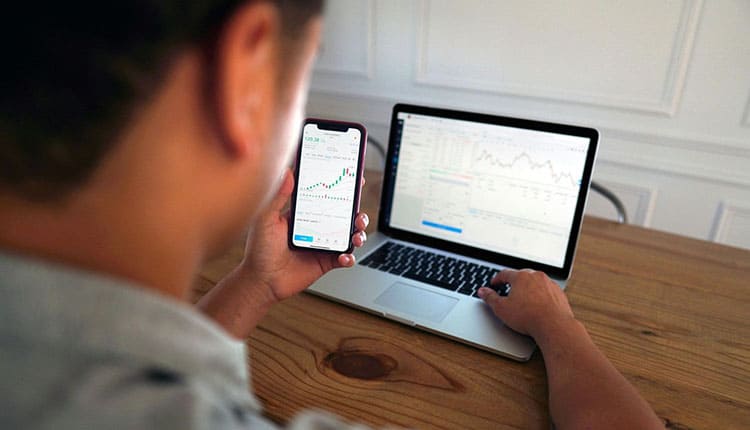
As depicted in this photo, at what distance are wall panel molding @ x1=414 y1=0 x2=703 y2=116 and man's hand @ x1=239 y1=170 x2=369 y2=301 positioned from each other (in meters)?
1.20

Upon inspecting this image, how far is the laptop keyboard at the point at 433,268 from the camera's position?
825 millimetres

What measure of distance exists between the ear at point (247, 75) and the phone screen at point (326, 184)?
0.42 meters

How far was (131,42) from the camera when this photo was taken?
27 centimetres

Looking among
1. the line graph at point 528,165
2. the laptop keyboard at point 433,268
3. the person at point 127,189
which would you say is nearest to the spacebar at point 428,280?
the laptop keyboard at point 433,268

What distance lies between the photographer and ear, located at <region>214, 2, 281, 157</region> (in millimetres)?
296

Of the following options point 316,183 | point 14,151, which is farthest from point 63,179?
point 316,183

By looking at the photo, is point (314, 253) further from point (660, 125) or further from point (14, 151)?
point (660, 125)

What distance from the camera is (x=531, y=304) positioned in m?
0.70

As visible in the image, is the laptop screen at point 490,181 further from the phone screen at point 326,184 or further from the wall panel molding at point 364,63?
the wall panel molding at point 364,63

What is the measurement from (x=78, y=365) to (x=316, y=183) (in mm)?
528

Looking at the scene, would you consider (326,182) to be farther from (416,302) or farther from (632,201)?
(632,201)

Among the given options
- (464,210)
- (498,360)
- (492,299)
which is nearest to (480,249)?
(464,210)

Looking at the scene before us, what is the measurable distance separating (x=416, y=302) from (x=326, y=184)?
223 mm

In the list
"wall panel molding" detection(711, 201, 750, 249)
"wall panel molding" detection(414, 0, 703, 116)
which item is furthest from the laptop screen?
"wall panel molding" detection(711, 201, 750, 249)
